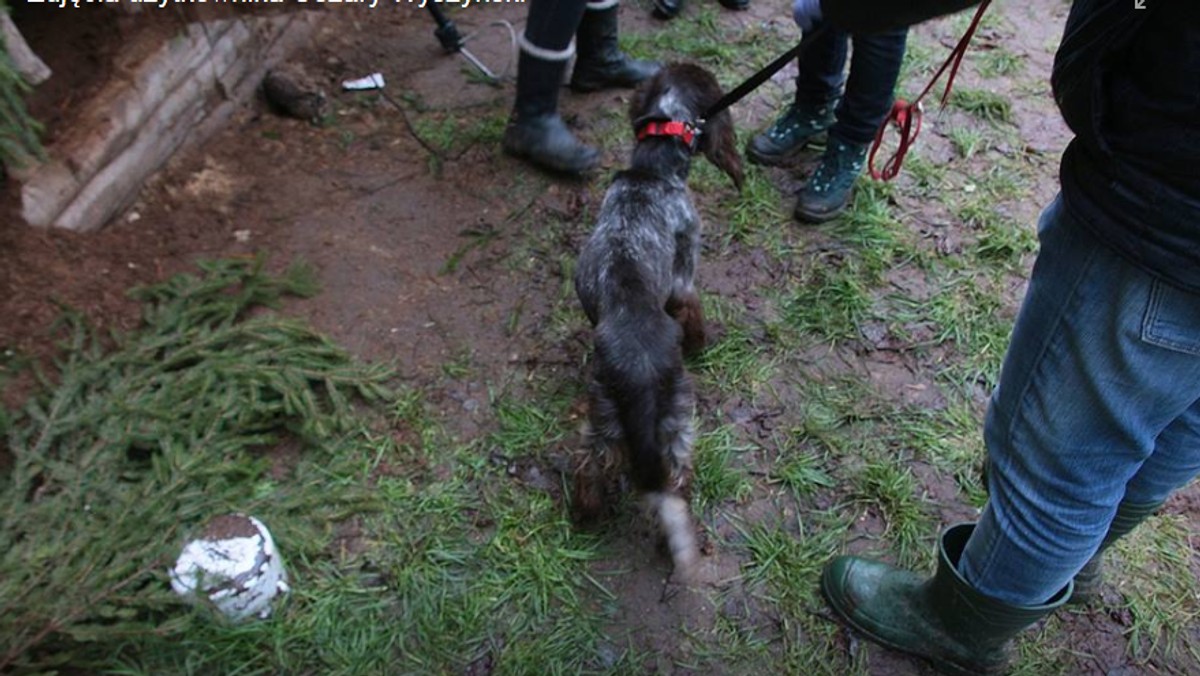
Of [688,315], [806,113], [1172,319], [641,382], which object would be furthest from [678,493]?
Result: [806,113]

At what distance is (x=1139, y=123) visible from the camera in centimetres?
133

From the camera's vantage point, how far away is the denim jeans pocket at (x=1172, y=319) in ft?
4.52

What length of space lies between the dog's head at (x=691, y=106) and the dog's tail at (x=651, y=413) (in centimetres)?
110

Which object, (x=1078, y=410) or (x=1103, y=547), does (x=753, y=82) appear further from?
(x=1103, y=547)

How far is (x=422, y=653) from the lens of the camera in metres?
2.54

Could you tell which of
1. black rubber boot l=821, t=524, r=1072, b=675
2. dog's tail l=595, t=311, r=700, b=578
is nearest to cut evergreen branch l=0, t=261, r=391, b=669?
dog's tail l=595, t=311, r=700, b=578

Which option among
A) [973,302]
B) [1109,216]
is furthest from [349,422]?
[973,302]

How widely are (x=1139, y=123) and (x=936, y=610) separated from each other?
1515mm

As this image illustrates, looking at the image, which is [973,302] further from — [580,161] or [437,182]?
[437,182]

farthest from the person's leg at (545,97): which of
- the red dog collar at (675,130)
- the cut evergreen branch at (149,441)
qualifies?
the cut evergreen branch at (149,441)

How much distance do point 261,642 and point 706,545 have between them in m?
1.52

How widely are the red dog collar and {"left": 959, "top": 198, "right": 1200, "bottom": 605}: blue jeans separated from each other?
1.80m

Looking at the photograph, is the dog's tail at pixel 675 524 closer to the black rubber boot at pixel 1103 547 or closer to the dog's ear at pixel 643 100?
the black rubber boot at pixel 1103 547

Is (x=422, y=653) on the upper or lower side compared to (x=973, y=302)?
upper
